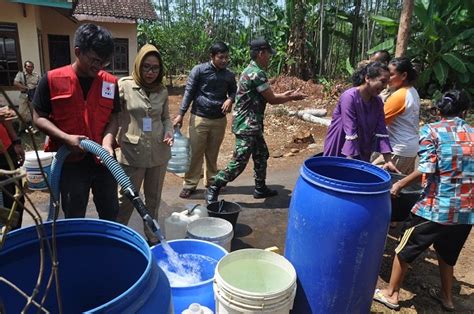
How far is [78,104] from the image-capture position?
248cm

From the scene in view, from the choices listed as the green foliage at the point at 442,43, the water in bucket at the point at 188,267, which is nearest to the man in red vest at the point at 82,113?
the water in bucket at the point at 188,267

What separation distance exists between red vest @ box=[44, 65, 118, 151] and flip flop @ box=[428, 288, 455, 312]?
9.78ft

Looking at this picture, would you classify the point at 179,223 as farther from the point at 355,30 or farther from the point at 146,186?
the point at 355,30

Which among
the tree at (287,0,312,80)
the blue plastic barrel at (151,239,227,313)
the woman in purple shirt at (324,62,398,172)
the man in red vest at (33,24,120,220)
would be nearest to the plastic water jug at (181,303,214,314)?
the blue plastic barrel at (151,239,227,313)

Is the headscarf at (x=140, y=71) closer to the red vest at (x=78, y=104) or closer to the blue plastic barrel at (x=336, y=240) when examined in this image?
→ the red vest at (x=78, y=104)

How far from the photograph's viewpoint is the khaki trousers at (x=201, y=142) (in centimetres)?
497

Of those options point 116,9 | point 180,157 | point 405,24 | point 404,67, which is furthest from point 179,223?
point 116,9

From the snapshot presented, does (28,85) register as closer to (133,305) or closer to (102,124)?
(102,124)

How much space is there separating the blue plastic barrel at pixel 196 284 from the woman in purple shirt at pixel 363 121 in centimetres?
161

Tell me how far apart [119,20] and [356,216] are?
13997 mm

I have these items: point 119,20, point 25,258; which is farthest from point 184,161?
point 119,20

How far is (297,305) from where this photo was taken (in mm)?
2432

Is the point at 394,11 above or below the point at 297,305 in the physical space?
above

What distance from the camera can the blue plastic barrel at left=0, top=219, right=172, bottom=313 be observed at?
136cm
